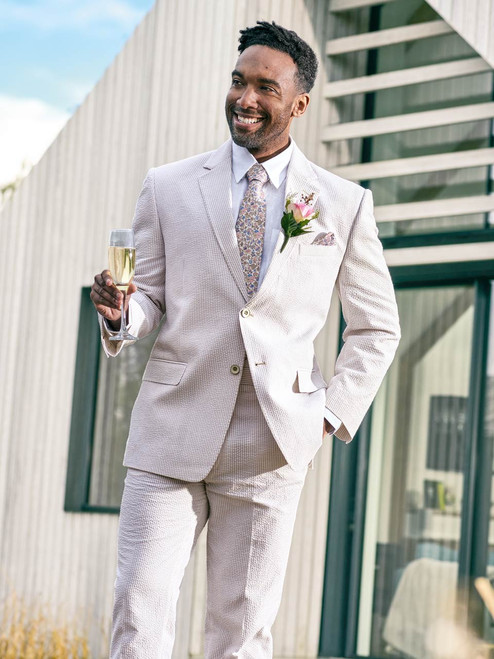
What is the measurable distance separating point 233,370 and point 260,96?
0.72 meters

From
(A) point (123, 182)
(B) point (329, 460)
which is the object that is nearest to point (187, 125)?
(A) point (123, 182)

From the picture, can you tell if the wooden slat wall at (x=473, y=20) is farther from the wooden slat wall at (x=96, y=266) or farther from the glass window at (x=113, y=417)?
the glass window at (x=113, y=417)

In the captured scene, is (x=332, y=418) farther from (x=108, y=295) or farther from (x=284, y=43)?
(x=284, y=43)

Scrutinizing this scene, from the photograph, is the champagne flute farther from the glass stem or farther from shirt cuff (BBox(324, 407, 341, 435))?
shirt cuff (BBox(324, 407, 341, 435))

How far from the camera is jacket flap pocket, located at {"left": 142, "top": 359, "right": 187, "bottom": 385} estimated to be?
288 centimetres

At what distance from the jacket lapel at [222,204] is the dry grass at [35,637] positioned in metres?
4.37

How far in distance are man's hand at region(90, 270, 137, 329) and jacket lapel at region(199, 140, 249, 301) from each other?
30 centimetres

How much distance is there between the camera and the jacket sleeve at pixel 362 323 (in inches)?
120

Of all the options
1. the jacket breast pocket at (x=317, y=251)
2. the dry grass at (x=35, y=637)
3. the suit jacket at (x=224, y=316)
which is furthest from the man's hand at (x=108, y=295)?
the dry grass at (x=35, y=637)

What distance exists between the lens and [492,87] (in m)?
5.84

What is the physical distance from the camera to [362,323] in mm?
3129

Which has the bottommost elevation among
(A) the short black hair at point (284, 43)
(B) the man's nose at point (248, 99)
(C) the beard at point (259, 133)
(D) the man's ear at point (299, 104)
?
(C) the beard at point (259, 133)

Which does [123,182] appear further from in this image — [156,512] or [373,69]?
[156,512]

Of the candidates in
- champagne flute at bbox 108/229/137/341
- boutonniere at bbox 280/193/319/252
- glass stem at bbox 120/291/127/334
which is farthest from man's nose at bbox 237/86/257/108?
glass stem at bbox 120/291/127/334
